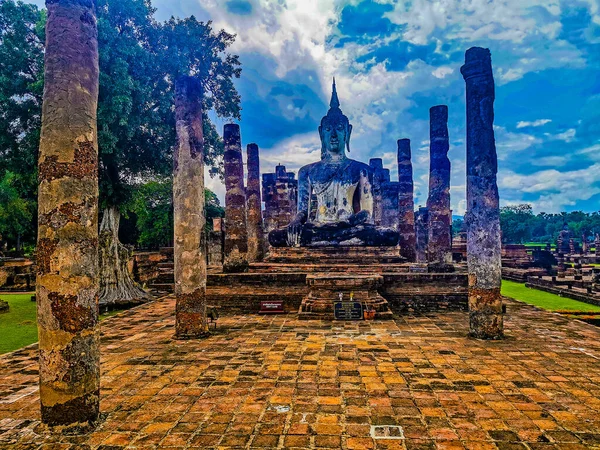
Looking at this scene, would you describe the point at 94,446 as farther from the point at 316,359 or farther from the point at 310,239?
the point at 310,239

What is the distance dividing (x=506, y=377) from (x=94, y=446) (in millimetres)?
4243

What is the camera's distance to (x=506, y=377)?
4648 millimetres

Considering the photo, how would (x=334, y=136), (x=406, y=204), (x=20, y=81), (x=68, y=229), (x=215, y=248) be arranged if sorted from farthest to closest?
(x=215, y=248) < (x=406, y=204) < (x=334, y=136) < (x=20, y=81) < (x=68, y=229)

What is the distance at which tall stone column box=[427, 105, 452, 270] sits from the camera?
464 inches

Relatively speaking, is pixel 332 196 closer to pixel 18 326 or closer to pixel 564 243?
pixel 18 326

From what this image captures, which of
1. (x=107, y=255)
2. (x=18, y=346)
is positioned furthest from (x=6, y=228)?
(x=18, y=346)

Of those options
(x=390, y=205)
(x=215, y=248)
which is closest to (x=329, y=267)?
(x=215, y=248)

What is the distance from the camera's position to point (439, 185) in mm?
12039

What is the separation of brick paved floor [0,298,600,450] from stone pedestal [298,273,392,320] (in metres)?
1.13

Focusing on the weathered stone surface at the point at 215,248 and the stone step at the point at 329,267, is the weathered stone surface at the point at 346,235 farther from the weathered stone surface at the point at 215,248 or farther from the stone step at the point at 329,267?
the weathered stone surface at the point at 215,248

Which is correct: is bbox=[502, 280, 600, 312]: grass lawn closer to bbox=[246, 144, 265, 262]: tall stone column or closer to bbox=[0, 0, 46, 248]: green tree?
bbox=[246, 144, 265, 262]: tall stone column

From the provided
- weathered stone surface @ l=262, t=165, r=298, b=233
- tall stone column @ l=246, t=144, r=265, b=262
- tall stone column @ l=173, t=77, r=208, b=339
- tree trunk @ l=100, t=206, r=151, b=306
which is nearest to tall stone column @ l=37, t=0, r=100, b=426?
tall stone column @ l=173, t=77, r=208, b=339

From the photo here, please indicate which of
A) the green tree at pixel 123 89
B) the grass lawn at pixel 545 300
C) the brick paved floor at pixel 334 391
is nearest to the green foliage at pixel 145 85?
the green tree at pixel 123 89

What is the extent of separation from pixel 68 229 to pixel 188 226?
3253 mm
